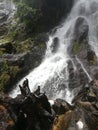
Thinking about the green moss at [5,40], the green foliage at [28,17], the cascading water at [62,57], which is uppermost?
the green foliage at [28,17]

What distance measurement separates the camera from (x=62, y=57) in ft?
100

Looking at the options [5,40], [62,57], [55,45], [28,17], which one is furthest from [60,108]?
[28,17]

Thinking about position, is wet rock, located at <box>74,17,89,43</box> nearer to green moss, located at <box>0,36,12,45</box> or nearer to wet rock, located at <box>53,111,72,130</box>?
green moss, located at <box>0,36,12,45</box>

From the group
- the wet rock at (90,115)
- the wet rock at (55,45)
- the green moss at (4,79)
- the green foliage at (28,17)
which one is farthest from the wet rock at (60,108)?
the green foliage at (28,17)

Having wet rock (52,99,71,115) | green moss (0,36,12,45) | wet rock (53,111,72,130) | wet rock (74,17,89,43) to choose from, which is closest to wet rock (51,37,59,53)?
wet rock (74,17,89,43)

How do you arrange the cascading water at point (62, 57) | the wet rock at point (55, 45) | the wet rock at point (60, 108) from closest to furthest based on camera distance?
1. the wet rock at point (60, 108)
2. the cascading water at point (62, 57)
3. the wet rock at point (55, 45)

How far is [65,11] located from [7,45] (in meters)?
14.5

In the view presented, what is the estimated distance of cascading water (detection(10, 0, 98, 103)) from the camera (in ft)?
84.1

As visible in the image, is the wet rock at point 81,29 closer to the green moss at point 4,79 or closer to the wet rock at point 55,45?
the wet rock at point 55,45

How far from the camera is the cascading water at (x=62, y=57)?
25625 millimetres

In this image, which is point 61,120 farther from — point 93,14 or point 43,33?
point 93,14

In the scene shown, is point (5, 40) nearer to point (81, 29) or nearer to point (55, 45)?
point (55, 45)

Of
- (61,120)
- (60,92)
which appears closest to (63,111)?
(61,120)

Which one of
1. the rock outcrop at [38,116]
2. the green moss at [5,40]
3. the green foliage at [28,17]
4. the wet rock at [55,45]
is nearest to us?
the rock outcrop at [38,116]
